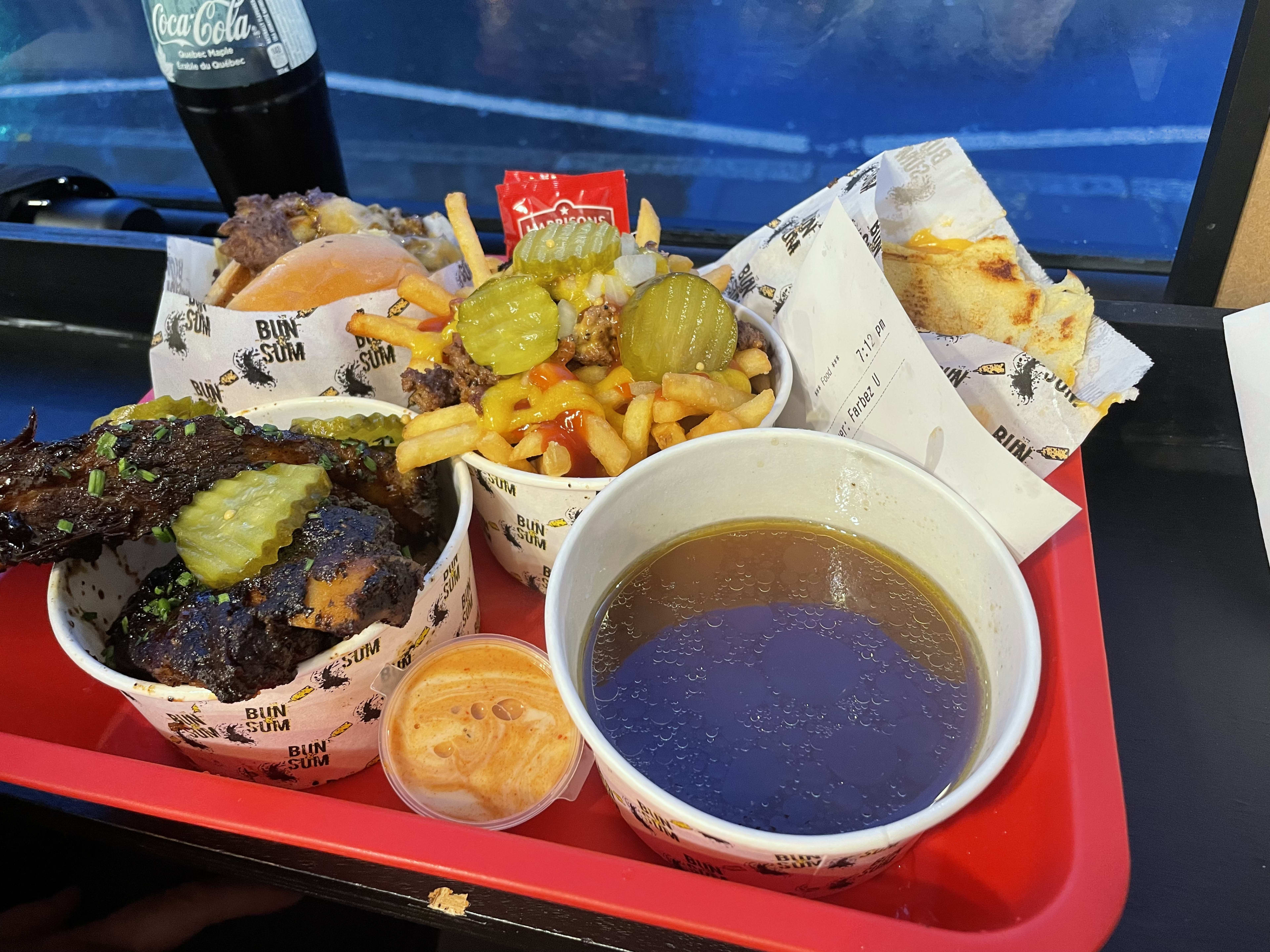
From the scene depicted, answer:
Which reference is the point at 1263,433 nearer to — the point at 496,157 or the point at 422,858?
the point at 422,858

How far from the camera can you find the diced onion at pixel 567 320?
1.54 meters

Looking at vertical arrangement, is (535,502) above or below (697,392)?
below

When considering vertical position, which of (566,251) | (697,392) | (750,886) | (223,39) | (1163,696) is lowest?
(1163,696)

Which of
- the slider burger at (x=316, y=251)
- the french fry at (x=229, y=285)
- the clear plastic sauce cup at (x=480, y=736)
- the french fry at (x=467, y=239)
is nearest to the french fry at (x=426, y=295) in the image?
the french fry at (x=467, y=239)

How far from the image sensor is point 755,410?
4.89 feet

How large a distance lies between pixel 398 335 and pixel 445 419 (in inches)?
→ 12.0

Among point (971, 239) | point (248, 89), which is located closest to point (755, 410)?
point (971, 239)

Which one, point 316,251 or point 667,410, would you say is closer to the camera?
point 667,410

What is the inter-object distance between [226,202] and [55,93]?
1352 millimetres

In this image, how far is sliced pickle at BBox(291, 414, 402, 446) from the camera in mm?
1552

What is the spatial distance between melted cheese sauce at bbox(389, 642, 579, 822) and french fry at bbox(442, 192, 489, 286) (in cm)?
81

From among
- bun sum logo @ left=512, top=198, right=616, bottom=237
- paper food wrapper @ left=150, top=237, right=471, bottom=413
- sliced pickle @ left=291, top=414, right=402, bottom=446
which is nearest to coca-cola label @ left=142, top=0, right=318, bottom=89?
paper food wrapper @ left=150, top=237, right=471, bottom=413

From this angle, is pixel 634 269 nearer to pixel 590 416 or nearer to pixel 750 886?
pixel 590 416

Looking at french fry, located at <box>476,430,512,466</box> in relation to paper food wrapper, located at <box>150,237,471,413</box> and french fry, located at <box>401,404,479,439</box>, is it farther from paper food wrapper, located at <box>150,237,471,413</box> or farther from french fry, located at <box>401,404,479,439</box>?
paper food wrapper, located at <box>150,237,471,413</box>
